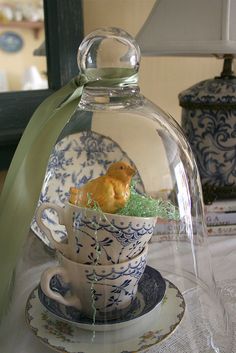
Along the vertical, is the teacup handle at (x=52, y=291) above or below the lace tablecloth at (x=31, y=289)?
above

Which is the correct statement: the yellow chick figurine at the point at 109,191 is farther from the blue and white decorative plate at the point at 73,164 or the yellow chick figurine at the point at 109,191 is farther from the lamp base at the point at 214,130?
the lamp base at the point at 214,130

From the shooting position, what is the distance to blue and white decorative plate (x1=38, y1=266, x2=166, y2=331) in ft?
1.10

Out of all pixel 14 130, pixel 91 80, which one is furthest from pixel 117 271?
pixel 14 130

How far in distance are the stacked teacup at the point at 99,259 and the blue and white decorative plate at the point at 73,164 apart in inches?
2.3

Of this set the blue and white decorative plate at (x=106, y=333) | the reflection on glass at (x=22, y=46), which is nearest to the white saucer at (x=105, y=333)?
the blue and white decorative plate at (x=106, y=333)

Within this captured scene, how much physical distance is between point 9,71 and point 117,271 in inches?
13.2

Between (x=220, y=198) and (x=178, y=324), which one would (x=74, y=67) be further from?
(x=178, y=324)

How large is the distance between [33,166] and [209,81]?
36 cm

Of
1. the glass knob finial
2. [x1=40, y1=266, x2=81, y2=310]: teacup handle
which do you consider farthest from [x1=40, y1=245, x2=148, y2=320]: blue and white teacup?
the glass knob finial

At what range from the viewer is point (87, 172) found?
444 mm

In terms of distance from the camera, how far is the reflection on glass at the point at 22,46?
0.55m

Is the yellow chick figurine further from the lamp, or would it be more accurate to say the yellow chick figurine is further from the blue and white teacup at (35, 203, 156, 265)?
the lamp

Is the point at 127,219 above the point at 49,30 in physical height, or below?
below

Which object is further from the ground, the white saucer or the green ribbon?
the green ribbon
